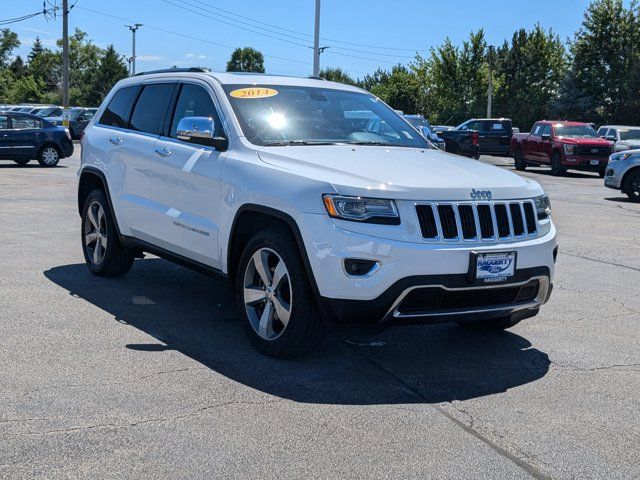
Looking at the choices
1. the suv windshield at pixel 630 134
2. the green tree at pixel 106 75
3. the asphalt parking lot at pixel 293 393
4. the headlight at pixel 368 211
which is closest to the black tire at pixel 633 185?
the suv windshield at pixel 630 134

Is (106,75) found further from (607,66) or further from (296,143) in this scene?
(296,143)

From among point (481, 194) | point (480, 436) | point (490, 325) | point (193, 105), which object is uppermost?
point (193, 105)

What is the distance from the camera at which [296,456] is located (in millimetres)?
3861

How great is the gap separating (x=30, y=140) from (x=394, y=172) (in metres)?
20.8

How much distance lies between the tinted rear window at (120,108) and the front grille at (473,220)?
364 cm

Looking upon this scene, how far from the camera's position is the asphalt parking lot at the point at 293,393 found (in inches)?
151

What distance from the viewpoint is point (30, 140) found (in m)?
24.0

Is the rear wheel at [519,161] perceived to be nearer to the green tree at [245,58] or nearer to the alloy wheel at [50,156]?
the alloy wheel at [50,156]

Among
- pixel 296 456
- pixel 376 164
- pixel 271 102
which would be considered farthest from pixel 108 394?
pixel 271 102

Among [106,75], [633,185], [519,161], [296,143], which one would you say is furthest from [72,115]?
[106,75]

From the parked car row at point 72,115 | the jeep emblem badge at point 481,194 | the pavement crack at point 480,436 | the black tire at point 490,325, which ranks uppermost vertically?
the parked car row at point 72,115

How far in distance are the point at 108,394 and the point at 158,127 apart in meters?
2.89

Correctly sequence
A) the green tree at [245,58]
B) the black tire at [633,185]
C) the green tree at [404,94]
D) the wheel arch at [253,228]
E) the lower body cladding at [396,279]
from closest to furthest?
the lower body cladding at [396,279], the wheel arch at [253,228], the black tire at [633,185], the green tree at [404,94], the green tree at [245,58]

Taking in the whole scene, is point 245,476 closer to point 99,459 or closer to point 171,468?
point 171,468
